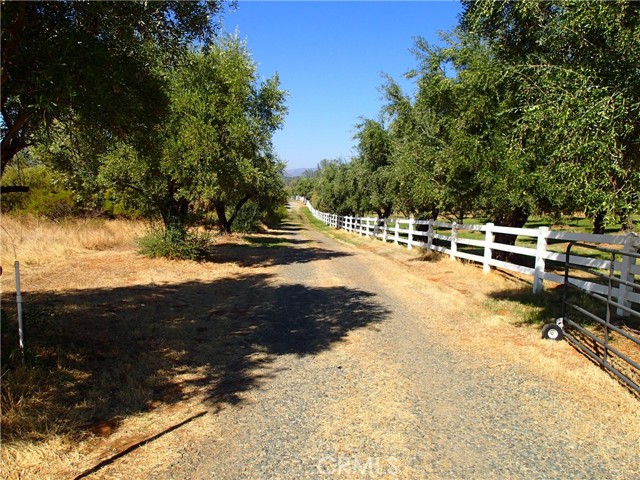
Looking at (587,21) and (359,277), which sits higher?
(587,21)

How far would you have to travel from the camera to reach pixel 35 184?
19.9 metres

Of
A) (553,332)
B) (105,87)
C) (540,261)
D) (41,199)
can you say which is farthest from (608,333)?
(41,199)

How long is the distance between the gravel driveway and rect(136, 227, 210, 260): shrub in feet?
23.8

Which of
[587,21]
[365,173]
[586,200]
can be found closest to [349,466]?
[586,200]

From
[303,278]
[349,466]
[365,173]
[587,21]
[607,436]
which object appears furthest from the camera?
[365,173]

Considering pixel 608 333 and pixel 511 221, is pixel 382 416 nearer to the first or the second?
pixel 608 333

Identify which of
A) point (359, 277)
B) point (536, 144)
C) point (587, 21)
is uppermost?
point (587, 21)

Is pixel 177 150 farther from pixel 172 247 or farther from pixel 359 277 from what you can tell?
pixel 359 277

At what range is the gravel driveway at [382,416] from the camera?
3078 millimetres

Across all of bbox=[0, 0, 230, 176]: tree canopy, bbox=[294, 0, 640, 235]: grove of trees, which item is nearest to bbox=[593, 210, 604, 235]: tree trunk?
bbox=[294, 0, 640, 235]: grove of trees

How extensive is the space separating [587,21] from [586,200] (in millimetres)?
2011

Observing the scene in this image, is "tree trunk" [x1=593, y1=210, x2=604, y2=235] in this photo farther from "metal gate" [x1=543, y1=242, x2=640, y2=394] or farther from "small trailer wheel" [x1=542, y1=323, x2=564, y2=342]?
"small trailer wheel" [x1=542, y1=323, x2=564, y2=342]

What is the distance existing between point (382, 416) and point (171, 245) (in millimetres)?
10800

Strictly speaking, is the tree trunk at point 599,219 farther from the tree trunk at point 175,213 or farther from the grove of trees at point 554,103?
the tree trunk at point 175,213
